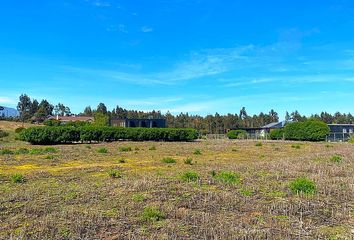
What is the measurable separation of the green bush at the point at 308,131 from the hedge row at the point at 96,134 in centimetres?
1859

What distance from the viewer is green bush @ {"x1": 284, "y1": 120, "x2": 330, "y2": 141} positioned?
56.6m

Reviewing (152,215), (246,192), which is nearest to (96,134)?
(246,192)

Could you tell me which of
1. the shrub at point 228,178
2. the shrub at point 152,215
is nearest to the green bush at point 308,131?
the shrub at point 228,178

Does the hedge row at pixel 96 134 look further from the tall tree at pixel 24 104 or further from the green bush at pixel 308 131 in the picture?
the tall tree at pixel 24 104

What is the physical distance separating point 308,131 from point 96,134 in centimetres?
3501

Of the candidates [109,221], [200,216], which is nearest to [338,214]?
[200,216]

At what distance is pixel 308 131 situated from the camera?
57688 mm

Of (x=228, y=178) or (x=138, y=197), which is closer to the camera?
(x=138, y=197)

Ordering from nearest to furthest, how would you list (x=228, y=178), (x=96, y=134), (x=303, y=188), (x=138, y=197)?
(x=138, y=197) → (x=303, y=188) → (x=228, y=178) → (x=96, y=134)

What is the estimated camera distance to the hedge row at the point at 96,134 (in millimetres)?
39156

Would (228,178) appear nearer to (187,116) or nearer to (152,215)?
(152,215)

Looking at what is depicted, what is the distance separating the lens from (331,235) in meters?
5.94

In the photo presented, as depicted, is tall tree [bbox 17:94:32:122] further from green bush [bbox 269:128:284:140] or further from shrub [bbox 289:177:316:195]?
shrub [bbox 289:177:316:195]

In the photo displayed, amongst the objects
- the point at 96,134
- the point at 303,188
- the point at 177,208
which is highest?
the point at 96,134
